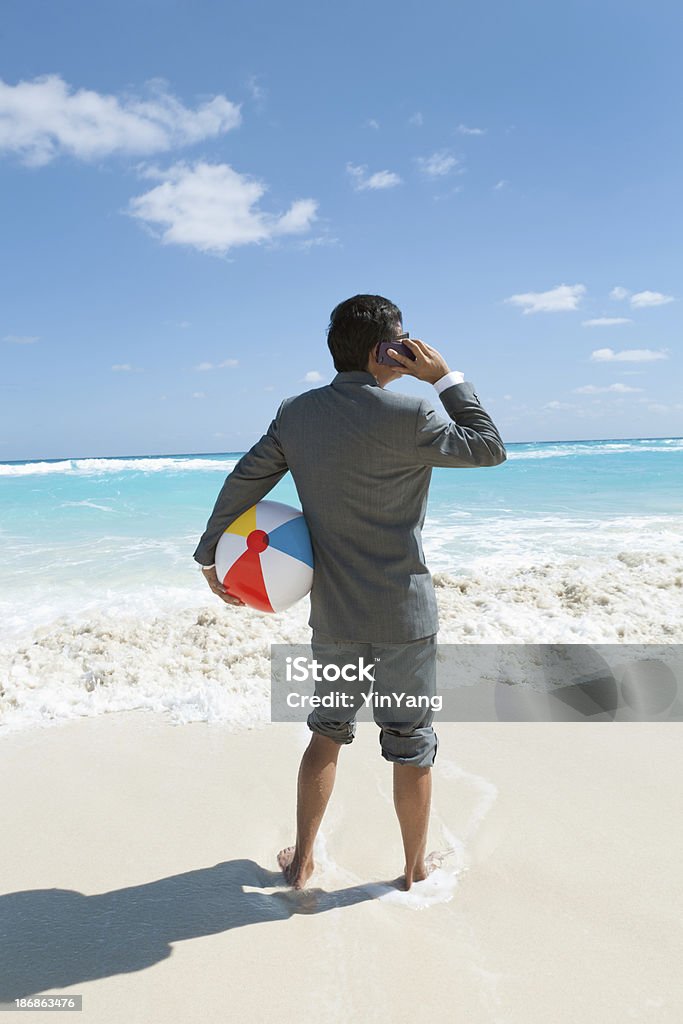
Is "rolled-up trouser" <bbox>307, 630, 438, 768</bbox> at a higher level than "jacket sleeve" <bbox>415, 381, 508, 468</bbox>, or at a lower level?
lower

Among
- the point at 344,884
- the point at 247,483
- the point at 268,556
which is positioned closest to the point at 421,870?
the point at 344,884

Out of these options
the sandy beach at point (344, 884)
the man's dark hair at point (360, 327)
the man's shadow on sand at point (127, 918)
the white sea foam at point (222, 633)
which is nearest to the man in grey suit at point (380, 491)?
the man's dark hair at point (360, 327)

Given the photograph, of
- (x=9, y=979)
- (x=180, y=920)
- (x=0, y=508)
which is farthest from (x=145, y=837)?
(x=0, y=508)

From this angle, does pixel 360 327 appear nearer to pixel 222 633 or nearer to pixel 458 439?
pixel 458 439

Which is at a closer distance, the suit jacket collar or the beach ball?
the suit jacket collar

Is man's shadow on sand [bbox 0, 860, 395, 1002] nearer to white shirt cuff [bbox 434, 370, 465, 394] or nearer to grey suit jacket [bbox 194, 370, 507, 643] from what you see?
grey suit jacket [bbox 194, 370, 507, 643]

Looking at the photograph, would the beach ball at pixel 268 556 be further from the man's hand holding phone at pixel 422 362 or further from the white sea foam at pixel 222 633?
the white sea foam at pixel 222 633

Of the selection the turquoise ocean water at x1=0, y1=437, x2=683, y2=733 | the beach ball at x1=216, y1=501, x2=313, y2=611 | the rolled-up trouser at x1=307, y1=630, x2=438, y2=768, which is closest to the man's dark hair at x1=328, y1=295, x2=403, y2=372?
the beach ball at x1=216, y1=501, x2=313, y2=611

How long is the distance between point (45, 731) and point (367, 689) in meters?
2.31

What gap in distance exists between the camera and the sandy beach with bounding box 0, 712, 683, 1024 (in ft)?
6.72

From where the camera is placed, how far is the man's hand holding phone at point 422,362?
235cm

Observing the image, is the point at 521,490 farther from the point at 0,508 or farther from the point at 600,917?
the point at 600,917

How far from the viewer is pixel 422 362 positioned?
2359 millimetres

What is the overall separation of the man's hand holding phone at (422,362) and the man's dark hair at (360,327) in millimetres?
76
